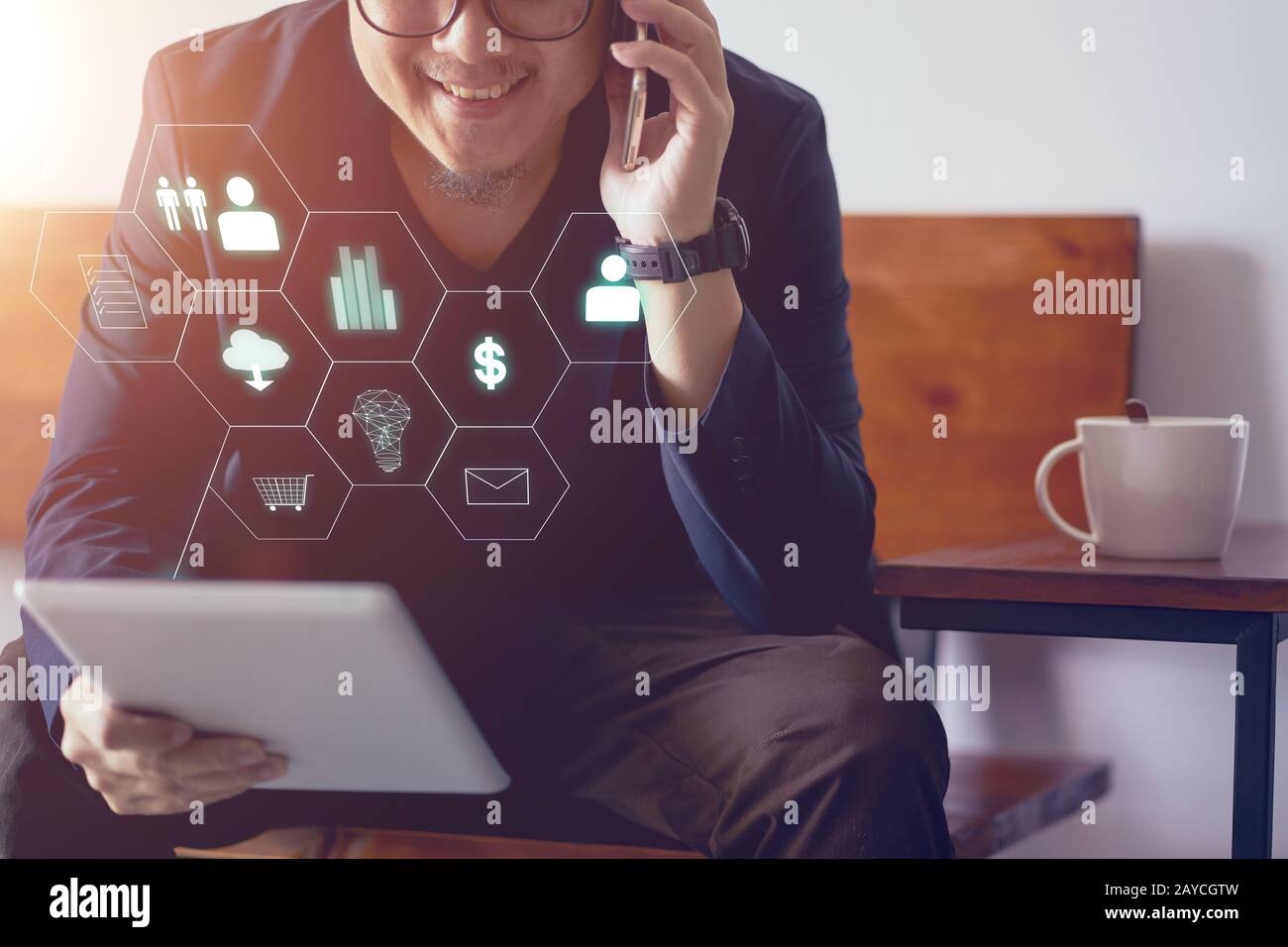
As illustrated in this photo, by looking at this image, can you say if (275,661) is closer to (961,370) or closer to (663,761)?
(663,761)

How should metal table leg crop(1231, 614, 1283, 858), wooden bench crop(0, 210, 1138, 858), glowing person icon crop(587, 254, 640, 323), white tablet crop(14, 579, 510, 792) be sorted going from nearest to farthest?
white tablet crop(14, 579, 510, 792) → metal table leg crop(1231, 614, 1283, 858) → glowing person icon crop(587, 254, 640, 323) → wooden bench crop(0, 210, 1138, 858)

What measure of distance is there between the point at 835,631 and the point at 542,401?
0.88 feet

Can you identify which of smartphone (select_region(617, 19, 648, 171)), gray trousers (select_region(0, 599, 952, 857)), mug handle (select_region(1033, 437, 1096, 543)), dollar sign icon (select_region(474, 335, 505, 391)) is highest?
smartphone (select_region(617, 19, 648, 171))

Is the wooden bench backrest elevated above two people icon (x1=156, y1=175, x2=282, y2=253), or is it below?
below

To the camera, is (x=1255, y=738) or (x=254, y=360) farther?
(x=254, y=360)

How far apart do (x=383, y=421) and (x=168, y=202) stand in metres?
0.23

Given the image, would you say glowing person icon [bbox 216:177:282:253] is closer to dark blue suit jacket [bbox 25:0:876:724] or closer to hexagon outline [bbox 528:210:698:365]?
dark blue suit jacket [bbox 25:0:876:724]

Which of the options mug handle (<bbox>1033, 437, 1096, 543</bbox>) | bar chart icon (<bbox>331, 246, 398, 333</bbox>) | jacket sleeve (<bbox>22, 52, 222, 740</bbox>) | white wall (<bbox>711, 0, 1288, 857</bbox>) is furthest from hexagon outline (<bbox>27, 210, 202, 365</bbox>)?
mug handle (<bbox>1033, 437, 1096, 543</bbox>)

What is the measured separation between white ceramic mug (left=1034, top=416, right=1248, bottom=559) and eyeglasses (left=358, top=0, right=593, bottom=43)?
465 millimetres

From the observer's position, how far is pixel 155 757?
694 millimetres

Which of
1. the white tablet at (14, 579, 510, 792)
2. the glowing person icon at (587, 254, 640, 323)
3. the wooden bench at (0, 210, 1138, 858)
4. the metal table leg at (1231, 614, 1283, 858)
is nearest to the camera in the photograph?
the white tablet at (14, 579, 510, 792)

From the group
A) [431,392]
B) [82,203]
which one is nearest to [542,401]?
[431,392]

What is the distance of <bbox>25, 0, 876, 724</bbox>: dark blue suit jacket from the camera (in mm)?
796

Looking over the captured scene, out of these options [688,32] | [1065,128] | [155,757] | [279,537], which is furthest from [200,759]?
[1065,128]
